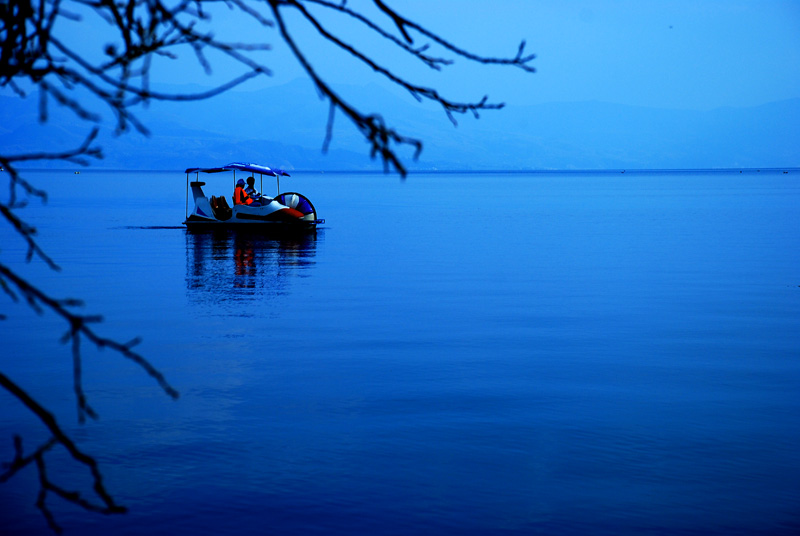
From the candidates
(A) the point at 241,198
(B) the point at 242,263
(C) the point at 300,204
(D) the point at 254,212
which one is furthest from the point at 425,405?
(C) the point at 300,204

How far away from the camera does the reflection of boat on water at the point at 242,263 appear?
81.6ft

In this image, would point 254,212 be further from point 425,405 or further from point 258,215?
point 425,405

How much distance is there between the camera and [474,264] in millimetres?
32969

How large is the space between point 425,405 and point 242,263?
20.1 meters

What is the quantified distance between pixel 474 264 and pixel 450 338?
15.6 meters

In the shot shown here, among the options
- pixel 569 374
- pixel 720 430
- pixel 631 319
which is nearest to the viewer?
pixel 720 430

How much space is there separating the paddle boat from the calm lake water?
16.8 metres

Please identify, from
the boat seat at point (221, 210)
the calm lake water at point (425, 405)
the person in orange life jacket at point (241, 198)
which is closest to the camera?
the calm lake water at point (425, 405)

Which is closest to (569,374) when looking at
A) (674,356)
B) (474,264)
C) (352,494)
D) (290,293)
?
(674,356)

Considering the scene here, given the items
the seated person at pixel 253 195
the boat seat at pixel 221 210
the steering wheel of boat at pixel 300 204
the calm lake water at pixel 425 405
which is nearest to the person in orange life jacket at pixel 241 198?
the seated person at pixel 253 195

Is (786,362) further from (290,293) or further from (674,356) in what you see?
(290,293)

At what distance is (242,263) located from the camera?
31.8 metres

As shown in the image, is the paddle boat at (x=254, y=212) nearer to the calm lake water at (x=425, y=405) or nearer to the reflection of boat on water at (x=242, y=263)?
the reflection of boat on water at (x=242, y=263)

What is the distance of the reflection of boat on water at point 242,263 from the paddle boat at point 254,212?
1.82 ft
